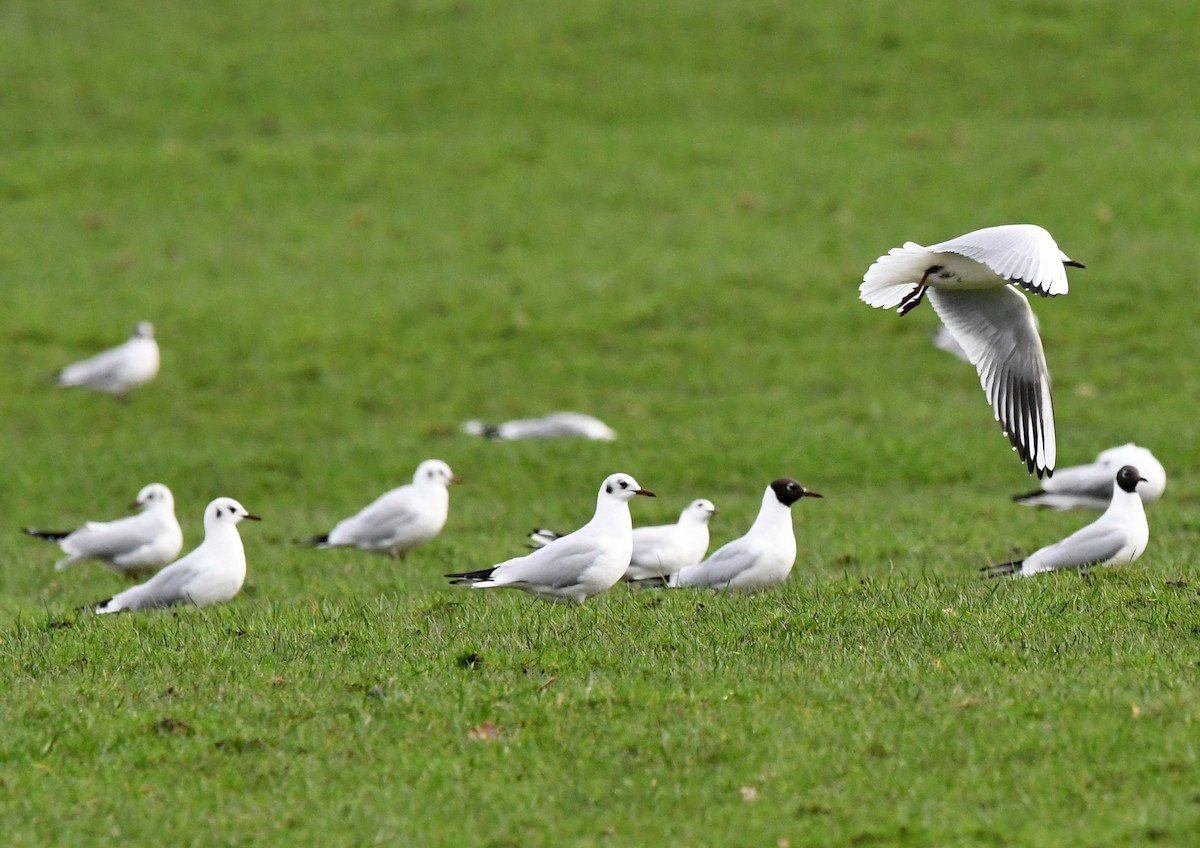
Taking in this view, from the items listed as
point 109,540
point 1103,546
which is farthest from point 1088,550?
point 109,540

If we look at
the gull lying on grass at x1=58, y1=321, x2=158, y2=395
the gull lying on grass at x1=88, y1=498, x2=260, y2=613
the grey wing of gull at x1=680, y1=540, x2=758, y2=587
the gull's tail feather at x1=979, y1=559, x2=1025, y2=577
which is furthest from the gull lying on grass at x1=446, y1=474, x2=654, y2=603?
the gull lying on grass at x1=58, y1=321, x2=158, y2=395

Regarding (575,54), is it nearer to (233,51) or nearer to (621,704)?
(233,51)

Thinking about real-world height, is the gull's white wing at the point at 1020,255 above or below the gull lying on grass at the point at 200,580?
above

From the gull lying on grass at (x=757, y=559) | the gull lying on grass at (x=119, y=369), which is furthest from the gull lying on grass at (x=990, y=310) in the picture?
the gull lying on grass at (x=119, y=369)

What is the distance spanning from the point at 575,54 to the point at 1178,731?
96.6 feet

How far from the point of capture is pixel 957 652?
8.16 metres

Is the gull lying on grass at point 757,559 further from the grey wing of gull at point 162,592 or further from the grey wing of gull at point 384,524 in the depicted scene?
the grey wing of gull at point 384,524

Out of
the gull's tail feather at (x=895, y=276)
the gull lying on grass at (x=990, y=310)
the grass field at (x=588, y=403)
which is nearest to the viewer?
the grass field at (x=588, y=403)

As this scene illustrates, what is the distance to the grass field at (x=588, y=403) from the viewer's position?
692 cm

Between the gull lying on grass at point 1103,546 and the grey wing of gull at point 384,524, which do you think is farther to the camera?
the grey wing of gull at point 384,524

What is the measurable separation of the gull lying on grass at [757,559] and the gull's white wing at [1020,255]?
1.97 m

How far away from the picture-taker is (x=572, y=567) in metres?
10.2

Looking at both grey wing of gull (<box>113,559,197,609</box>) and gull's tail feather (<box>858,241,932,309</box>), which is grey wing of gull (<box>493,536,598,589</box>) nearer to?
grey wing of gull (<box>113,559,197,609</box>)

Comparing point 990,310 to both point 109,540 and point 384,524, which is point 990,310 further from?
point 109,540
